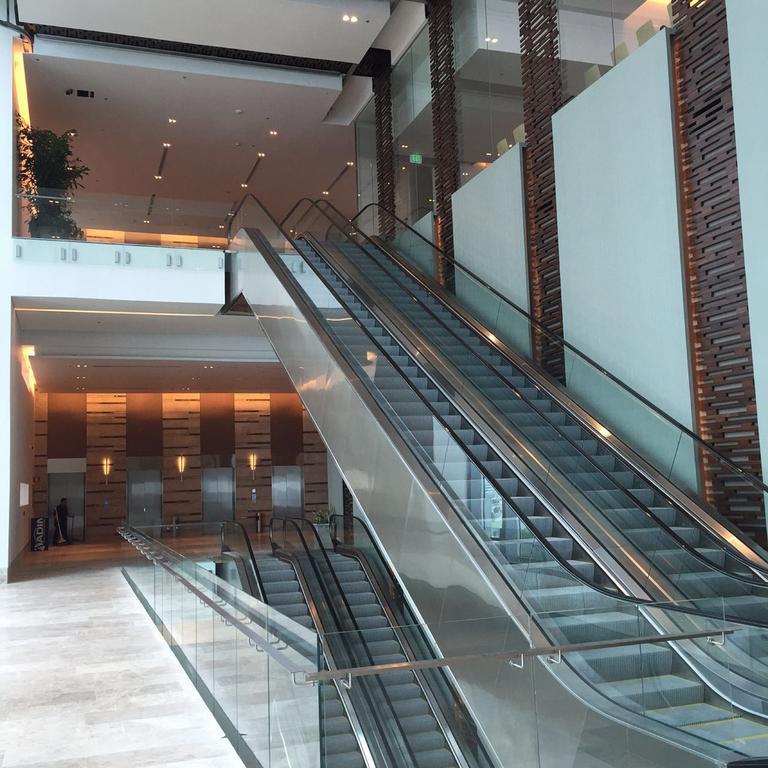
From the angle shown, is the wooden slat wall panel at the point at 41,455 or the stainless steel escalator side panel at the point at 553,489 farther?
the wooden slat wall panel at the point at 41,455

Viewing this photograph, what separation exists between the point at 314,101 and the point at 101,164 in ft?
21.4

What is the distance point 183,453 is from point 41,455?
4.09 meters

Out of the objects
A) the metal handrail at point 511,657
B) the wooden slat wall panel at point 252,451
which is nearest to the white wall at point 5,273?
the metal handrail at point 511,657

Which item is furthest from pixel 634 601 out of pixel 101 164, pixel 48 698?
pixel 101 164

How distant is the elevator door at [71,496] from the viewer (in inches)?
976

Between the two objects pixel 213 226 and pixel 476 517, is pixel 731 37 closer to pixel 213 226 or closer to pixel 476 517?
pixel 476 517

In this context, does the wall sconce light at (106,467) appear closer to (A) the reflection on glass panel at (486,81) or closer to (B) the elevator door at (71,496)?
(B) the elevator door at (71,496)

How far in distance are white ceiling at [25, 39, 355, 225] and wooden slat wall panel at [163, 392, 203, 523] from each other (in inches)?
259

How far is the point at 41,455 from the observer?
985 inches

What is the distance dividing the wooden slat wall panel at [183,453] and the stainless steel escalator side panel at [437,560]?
13.6 m

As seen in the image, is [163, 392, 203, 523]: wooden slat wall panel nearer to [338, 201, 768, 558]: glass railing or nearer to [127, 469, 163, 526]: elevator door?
[127, 469, 163, 526]: elevator door

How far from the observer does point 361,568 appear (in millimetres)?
12727

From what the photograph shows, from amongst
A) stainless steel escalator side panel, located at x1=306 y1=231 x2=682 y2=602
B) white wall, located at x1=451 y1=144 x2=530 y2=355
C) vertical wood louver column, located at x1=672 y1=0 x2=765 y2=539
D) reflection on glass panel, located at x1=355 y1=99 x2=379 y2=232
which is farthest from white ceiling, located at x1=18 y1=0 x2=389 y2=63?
vertical wood louver column, located at x1=672 y1=0 x2=765 y2=539

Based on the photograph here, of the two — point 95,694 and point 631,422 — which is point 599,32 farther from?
point 95,694
